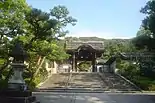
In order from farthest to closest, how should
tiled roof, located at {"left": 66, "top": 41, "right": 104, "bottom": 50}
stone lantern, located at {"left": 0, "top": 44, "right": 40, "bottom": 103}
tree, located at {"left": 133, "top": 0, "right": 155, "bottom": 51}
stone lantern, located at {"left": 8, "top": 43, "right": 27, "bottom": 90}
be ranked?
tiled roof, located at {"left": 66, "top": 41, "right": 104, "bottom": 50} < tree, located at {"left": 133, "top": 0, "right": 155, "bottom": 51} < stone lantern, located at {"left": 8, "top": 43, "right": 27, "bottom": 90} < stone lantern, located at {"left": 0, "top": 44, "right": 40, "bottom": 103}

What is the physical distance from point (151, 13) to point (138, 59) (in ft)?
67.8

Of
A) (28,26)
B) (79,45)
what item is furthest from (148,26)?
(79,45)

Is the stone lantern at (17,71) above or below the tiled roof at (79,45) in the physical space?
below

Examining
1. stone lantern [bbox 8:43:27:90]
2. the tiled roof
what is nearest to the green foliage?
stone lantern [bbox 8:43:27:90]

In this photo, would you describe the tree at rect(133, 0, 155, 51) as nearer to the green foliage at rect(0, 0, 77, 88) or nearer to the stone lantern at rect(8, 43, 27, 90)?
the green foliage at rect(0, 0, 77, 88)

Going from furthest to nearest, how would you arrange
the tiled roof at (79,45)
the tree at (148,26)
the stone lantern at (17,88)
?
the tiled roof at (79,45)
the tree at (148,26)
the stone lantern at (17,88)

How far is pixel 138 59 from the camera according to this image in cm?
4156

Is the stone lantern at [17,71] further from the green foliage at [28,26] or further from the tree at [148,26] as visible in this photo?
the tree at [148,26]

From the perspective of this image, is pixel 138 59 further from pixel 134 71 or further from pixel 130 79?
pixel 130 79

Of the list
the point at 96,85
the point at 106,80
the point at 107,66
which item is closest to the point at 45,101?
the point at 96,85

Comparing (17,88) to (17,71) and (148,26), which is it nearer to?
(17,71)

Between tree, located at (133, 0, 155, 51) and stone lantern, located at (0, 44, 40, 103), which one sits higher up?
tree, located at (133, 0, 155, 51)

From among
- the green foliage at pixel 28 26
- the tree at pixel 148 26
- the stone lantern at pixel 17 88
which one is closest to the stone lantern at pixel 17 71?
the stone lantern at pixel 17 88

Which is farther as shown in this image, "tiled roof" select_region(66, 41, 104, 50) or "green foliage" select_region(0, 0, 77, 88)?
"tiled roof" select_region(66, 41, 104, 50)
